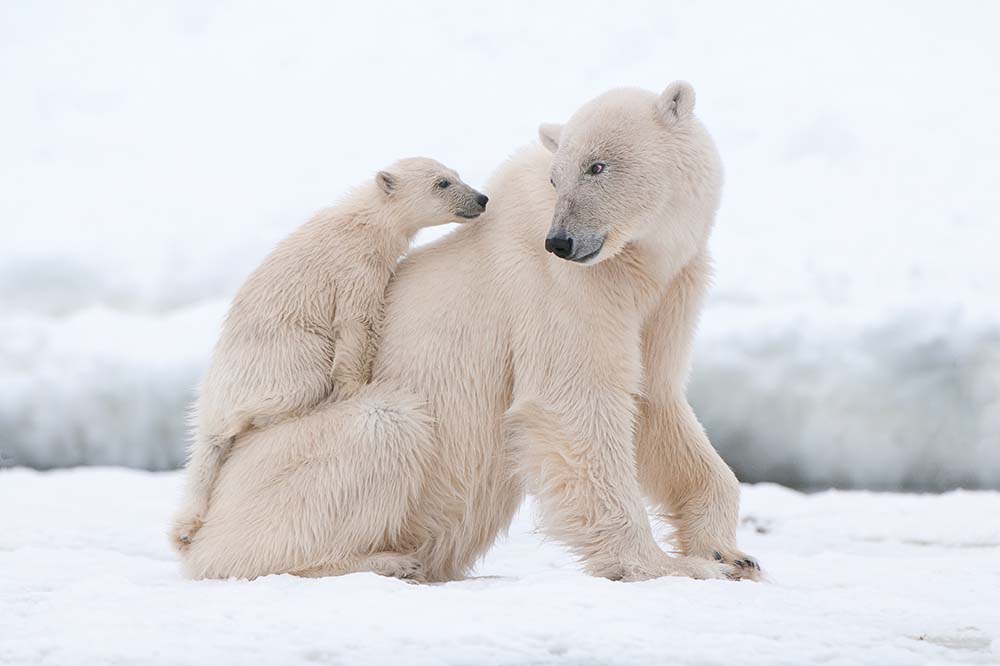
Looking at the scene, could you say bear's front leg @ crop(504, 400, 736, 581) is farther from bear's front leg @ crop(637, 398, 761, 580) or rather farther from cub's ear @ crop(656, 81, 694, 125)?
cub's ear @ crop(656, 81, 694, 125)

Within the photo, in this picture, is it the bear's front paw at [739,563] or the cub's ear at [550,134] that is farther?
the cub's ear at [550,134]

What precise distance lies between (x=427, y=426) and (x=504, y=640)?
164cm

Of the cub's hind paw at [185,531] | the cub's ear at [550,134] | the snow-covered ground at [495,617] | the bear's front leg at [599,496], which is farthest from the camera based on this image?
the cub's ear at [550,134]

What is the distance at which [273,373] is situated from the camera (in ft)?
16.1

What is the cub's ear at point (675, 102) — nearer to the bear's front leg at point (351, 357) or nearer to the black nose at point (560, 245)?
the black nose at point (560, 245)

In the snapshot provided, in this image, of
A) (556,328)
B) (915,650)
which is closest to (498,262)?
(556,328)

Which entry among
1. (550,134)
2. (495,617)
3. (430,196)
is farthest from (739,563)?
(430,196)

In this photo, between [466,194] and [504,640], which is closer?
[504,640]

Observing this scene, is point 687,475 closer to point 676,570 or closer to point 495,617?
point 676,570

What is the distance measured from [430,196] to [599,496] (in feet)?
5.39

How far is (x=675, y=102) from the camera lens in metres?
4.86

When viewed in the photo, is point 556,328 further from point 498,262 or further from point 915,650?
point 915,650

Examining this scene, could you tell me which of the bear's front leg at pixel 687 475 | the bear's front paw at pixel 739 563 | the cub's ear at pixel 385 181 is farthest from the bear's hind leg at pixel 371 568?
the cub's ear at pixel 385 181

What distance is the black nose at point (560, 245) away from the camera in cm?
450
